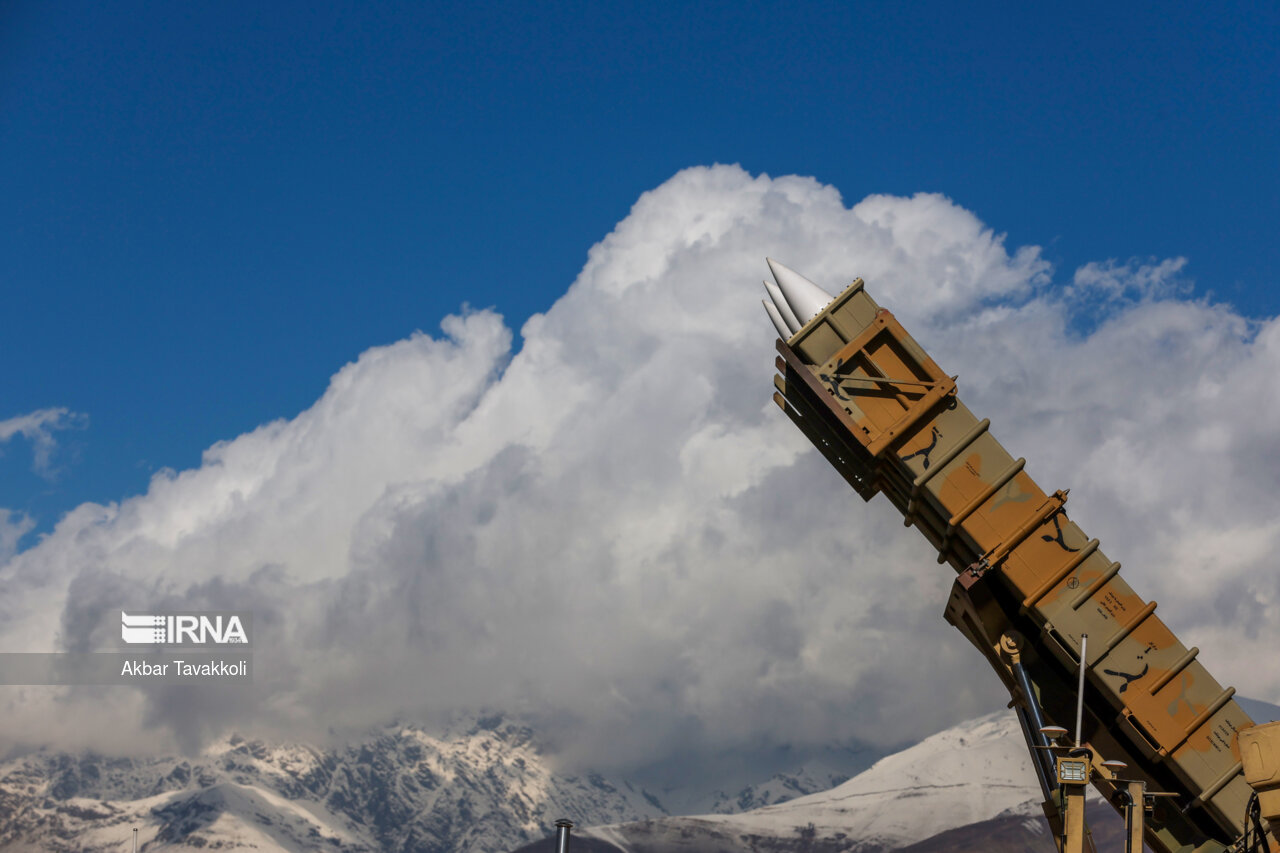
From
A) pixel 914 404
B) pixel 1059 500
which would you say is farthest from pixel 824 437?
pixel 1059 500

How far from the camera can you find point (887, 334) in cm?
1352

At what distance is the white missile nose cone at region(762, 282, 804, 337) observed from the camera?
14.5 metres

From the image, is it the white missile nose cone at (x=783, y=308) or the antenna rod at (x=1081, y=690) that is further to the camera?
the white missile nose cone at (x=783, y=308)

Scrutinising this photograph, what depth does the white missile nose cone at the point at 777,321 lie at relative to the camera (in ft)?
48.3

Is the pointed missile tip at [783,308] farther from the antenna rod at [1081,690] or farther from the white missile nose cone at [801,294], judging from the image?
the antenna rod at [1081,690]

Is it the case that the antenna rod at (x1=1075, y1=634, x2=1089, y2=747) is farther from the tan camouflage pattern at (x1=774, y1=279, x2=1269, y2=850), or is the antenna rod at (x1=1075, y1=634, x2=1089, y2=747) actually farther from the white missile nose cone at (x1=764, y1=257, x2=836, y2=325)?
the white missile nose cone at (x1=764, y1=257, x2=836, y2=325)

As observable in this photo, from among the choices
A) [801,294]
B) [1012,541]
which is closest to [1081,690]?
[1012,541]

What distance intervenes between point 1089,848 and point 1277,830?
5.36ft

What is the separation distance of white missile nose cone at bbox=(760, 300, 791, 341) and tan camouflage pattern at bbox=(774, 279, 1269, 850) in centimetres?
77

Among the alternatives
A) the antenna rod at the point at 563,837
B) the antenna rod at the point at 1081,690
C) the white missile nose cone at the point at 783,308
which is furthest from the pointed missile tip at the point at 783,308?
the antenna rod at the point at 563,837

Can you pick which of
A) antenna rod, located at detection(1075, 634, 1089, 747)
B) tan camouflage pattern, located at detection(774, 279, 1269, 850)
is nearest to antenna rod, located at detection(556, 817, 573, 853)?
tan camouflage pattern, located at detection(774, 279, 1269, 850)

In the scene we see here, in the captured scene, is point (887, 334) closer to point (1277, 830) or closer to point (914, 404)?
point (914, 404)

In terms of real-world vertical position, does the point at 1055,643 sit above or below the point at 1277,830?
above

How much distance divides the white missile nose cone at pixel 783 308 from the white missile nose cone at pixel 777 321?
2.6 inches
